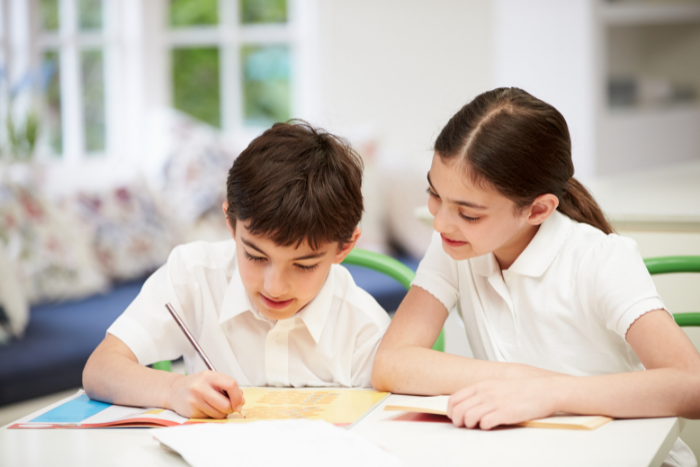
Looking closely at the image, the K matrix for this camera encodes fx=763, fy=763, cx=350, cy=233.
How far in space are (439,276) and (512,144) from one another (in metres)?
0.24

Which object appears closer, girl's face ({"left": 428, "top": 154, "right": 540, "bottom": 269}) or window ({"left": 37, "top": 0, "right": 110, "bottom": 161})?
girl's face ({"left": 428, "top": 154, "right": 540, "bottom": 269})

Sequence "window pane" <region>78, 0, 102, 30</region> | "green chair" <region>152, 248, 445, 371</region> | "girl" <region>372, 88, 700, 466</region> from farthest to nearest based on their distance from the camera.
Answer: "window pane" <region>78, 0, 102, 30</region> → "green chair" <region>152, 248, 445, 371</region> → "girl" <region>372, 88, 700, 466</region>

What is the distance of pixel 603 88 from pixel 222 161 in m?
2.27

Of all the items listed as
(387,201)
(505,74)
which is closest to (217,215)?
(387,201)

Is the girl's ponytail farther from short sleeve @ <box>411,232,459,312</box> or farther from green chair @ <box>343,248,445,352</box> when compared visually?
green chair @ <box>343,248,445,352</box>

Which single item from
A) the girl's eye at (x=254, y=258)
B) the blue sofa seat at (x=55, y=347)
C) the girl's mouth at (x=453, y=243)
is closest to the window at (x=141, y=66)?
the blue sofa seat at (x=55, y=347)

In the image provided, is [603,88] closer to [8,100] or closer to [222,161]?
[222,161]

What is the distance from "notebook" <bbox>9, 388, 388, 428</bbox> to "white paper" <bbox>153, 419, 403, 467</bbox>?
3.0 inches

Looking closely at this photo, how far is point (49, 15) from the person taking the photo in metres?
3.21

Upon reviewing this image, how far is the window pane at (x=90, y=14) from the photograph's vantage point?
335 cm

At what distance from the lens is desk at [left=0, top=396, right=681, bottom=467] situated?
28.9 inches

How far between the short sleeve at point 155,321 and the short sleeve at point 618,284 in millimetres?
587

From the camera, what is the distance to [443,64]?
3979 mm

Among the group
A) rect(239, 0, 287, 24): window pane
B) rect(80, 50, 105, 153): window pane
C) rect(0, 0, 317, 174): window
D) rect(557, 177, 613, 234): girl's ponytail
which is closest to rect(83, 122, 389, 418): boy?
rect(557, 177, 613, 234): girl's ponytail
